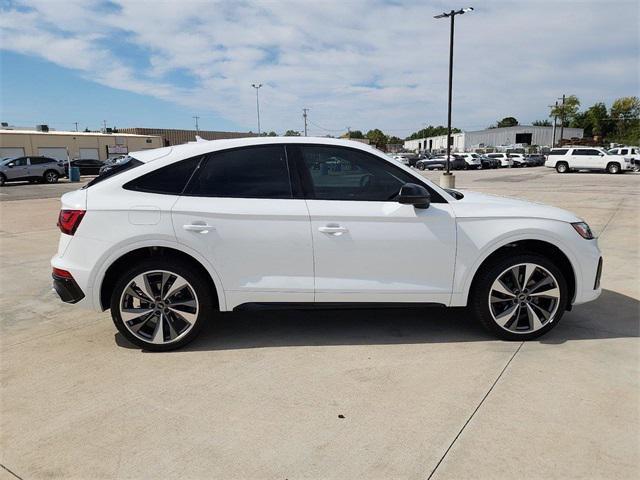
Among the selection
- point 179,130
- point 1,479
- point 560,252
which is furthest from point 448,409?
point 179,130

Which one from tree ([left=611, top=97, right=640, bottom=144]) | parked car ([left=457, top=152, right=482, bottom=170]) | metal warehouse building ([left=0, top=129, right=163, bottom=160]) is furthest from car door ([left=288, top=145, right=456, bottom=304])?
tree ([left=611, top=97, right=640, bottom=144])

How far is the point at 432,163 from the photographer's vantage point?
4559 cm

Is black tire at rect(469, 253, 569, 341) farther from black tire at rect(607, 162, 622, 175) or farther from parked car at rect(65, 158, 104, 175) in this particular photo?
parked car at rect(65, 158, 104, 175)

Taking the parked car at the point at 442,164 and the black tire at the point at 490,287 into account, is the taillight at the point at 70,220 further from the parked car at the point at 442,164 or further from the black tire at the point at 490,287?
the parked car at the point at 442,164

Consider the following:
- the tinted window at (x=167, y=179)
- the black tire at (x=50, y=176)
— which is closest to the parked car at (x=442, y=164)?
the black tire at (x=50, y=176)

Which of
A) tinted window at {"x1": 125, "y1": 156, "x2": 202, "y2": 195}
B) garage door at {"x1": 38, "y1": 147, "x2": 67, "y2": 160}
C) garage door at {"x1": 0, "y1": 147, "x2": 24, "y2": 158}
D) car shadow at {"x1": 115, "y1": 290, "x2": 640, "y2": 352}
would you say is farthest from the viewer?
garage door at {"x1": 38, "y1": 147, "x2": 67, "y2": 160}

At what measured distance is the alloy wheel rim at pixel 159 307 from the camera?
3.59 meters

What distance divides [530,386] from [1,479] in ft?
10.2

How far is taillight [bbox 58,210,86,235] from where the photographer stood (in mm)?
3549

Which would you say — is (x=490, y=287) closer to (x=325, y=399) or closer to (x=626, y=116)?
(x=325, y=399)

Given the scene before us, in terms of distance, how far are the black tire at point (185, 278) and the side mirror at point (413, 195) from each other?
65.6 inches

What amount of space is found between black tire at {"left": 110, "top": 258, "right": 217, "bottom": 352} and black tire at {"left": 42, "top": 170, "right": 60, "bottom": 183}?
95.9 ft

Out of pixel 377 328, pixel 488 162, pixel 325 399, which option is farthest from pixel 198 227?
pixel 488 162

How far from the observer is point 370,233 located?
11.8 ft
